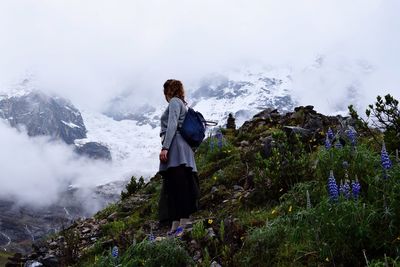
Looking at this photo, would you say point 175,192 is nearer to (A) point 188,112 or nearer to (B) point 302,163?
(A) point 188,112

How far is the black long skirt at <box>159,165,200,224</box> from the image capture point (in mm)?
7883

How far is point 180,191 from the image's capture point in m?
7.87

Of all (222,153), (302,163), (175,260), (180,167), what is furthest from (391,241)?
(222,153)

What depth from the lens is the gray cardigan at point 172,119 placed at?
7.84 metres

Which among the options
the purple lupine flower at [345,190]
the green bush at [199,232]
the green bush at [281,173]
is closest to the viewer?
the purple lupine flower at [345,190]

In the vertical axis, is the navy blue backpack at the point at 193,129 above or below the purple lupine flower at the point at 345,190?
above

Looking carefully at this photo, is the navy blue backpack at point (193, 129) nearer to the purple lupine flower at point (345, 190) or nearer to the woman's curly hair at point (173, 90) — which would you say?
the woman's curly hair at point (173, 90)

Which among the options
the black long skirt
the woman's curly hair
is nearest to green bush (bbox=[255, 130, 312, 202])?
the black long skirt

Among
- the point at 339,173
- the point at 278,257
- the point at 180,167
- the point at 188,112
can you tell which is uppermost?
the point at 188,112

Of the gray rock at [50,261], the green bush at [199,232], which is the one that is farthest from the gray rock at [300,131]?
the gray rock at [50,261]

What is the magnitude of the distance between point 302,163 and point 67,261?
156 inches

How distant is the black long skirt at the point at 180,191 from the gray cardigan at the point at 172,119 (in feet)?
1.53

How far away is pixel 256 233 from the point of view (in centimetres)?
582

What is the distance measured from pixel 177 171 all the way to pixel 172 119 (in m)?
0.79
